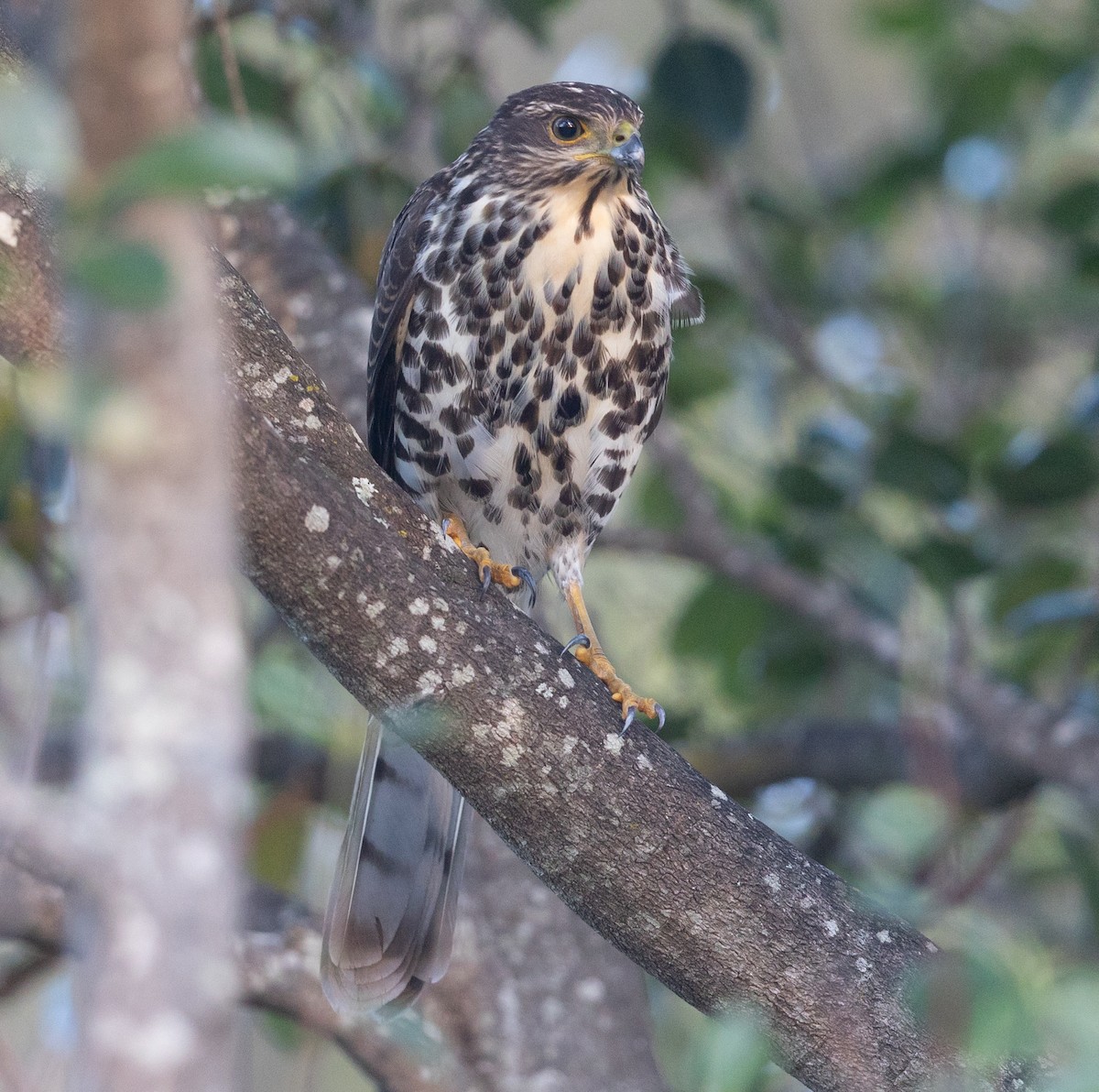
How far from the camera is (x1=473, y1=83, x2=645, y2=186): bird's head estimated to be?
3.26 m

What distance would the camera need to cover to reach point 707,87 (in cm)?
375

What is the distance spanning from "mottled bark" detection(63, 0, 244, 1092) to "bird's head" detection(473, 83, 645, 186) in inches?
89.0

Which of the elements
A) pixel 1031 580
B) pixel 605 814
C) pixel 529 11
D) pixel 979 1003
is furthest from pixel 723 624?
pixel 979 1003

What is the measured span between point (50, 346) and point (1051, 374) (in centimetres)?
504

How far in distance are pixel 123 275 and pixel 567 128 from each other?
2.51m

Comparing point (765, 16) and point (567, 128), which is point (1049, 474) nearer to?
point (765, 16)

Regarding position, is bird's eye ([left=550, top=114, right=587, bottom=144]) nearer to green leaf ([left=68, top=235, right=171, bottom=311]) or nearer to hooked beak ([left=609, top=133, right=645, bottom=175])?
hooked beak ([left=609, top=133, right=645, bottom=175])

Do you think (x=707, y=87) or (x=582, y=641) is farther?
(x=707, y=87)

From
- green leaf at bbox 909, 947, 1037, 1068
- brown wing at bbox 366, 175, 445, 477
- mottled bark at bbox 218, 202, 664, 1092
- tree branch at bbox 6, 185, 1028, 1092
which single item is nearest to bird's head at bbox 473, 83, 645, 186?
brown wing at bbox 366, 175, 445, 477

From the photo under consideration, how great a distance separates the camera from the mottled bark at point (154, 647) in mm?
901

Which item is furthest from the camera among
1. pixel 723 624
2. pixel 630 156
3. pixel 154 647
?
pixel 723 624

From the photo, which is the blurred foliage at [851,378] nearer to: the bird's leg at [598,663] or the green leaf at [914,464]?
the green leaf at [914,464]

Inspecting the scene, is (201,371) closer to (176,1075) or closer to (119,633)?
(119,633)

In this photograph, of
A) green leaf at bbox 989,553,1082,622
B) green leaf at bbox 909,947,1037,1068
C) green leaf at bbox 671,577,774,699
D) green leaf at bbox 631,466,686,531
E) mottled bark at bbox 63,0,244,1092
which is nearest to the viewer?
mottled bark at bbox 63,0,244,1092
